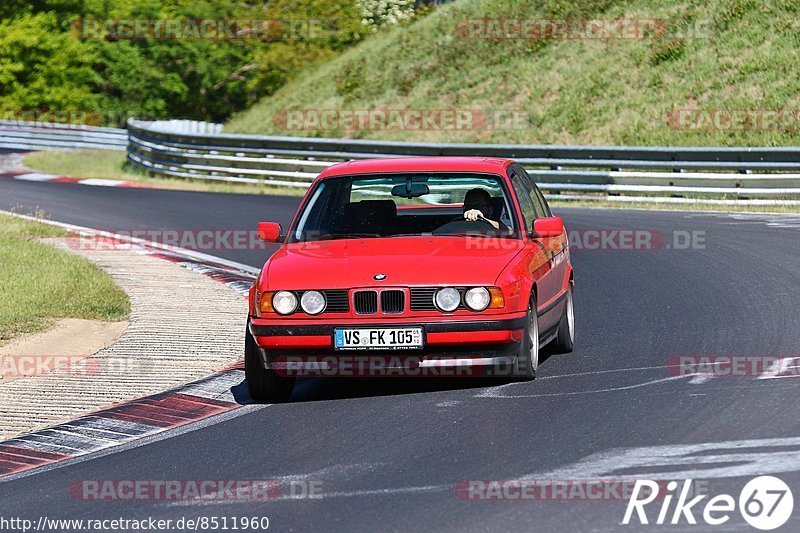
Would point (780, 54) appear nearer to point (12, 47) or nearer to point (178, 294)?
point (178, 294)

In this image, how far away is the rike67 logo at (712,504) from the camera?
569 centimetres

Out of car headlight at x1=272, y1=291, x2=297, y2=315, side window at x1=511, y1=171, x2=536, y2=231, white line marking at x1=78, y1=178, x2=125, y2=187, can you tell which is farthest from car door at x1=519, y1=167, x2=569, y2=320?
white line marking at x1=78, y1=178, x2=125, y2=187

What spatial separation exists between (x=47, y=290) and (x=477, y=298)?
21.2 feet

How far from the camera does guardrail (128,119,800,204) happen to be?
23656 mm

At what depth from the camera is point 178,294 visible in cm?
1388

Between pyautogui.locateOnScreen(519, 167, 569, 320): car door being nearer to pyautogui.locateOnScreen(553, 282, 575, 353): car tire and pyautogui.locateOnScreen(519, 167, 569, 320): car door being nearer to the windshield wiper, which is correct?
pyautogui.locateOnScreen(553, 282, 575, 353): car tire

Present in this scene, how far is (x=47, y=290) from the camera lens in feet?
44.8

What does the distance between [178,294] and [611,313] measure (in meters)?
4.42

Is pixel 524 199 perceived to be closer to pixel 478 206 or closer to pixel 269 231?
pixel 478 206

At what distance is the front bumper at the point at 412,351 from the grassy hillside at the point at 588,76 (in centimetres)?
2372

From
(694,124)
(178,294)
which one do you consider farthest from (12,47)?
(178,294)

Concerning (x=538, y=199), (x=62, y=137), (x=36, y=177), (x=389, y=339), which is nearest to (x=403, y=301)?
(x=389, y=339)

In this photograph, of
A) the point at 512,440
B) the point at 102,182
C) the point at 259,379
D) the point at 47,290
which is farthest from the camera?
the point at 102,182

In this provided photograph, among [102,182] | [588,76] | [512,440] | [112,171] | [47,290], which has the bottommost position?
[112,171]
